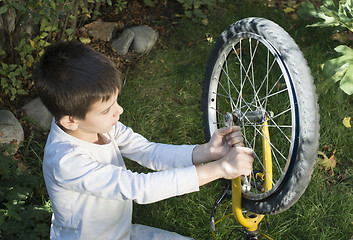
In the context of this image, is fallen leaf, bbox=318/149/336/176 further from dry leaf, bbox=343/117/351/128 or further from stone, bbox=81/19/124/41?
stone, bbox=81/19/124/41

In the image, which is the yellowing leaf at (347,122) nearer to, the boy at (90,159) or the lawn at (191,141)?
the lawn at (191,141)

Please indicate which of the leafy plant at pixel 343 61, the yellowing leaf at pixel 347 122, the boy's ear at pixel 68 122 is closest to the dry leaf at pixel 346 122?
the yellowing leaf at pixel 347 122

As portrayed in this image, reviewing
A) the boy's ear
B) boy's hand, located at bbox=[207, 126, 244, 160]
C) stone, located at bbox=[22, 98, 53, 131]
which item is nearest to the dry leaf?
boy's hand, located at bbox=[207, 126, 244, 160]

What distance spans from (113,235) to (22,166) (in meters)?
1.05

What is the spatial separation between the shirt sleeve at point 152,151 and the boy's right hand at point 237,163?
0.97ft

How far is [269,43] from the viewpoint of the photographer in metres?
1.69

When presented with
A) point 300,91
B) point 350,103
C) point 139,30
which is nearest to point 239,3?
point 139,30

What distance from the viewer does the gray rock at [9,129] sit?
9.62ft

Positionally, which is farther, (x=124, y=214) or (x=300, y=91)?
(x=124, y=214)

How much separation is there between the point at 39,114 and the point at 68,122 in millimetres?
1618

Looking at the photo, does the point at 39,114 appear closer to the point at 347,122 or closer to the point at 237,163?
the point at 237,163

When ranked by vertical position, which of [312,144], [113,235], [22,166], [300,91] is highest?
[300,91]

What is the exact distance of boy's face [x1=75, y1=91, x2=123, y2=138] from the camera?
168 centimetres

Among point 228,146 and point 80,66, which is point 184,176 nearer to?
point 228,146
